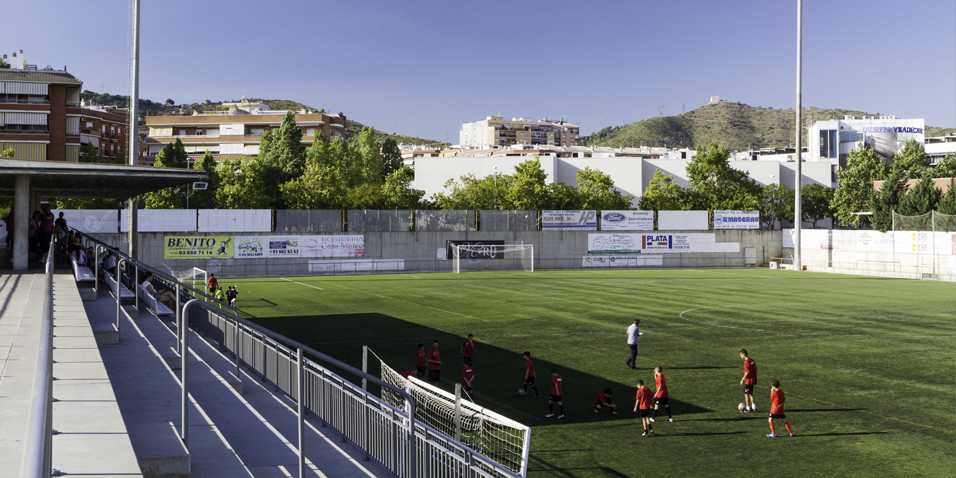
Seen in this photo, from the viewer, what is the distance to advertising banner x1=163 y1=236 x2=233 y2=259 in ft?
198

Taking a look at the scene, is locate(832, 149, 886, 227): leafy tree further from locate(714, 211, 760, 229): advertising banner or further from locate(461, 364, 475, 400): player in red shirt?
locate(461, 364, 475, 400): player in red shirt

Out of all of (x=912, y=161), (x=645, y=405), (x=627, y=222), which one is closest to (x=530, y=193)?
(x=627, y=222)

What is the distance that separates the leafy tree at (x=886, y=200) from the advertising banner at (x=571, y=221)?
33.4m

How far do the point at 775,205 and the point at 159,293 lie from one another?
8903 cm

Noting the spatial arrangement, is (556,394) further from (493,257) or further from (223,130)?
(223,130)

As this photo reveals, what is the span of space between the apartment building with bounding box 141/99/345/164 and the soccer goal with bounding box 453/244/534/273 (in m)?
81.7

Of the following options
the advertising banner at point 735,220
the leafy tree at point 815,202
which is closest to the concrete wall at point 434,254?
the advertising banner at point 735,220

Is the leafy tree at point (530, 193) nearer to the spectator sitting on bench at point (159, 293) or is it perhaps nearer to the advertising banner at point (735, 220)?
the advertising banner at point (735, 220)

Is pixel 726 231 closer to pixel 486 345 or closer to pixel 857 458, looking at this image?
pixel 486 345

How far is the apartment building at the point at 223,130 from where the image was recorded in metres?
144

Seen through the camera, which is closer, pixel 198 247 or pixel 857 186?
pixel 198 247

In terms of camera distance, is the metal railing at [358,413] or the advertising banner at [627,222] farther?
the advertising banner at [627,222]

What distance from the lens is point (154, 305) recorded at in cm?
1958

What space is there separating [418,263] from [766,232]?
34593 millimetres
